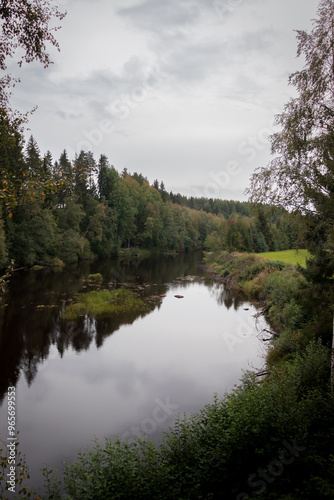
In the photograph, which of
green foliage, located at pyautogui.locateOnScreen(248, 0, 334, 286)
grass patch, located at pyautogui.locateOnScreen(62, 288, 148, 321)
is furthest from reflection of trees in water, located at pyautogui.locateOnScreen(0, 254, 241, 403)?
green foliage, located at pyautogui.locateOnScreen(248, 0, 334, 286)

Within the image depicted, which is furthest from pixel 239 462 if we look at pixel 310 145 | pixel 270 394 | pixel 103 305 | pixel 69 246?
pixel 69 246

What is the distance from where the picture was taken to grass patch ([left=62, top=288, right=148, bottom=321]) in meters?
21.2

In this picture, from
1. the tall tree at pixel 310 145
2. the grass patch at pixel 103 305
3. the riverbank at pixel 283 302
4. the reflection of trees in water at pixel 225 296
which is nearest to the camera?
the tall tree at pixel 310 145

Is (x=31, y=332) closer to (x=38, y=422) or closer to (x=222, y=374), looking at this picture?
(x=38, y=422)

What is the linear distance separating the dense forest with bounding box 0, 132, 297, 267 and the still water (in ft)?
22.6

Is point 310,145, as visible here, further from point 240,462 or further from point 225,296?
point 225,296

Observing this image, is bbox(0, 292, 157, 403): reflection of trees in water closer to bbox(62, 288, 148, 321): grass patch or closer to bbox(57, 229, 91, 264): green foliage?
bbox(62, 288, 148, 321): grass patch

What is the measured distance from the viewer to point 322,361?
8.61 meters

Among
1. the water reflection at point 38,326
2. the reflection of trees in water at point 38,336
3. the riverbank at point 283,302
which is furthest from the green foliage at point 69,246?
the reflection of trees in water at point 38,336

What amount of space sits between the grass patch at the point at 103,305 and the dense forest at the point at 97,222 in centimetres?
782

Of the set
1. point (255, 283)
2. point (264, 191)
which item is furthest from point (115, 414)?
point (255, 283)

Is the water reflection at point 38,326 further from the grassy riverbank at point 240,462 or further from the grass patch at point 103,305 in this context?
the grassy riverbank at point 240,462

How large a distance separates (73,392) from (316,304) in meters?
9.67

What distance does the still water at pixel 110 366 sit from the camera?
31.8 ft
